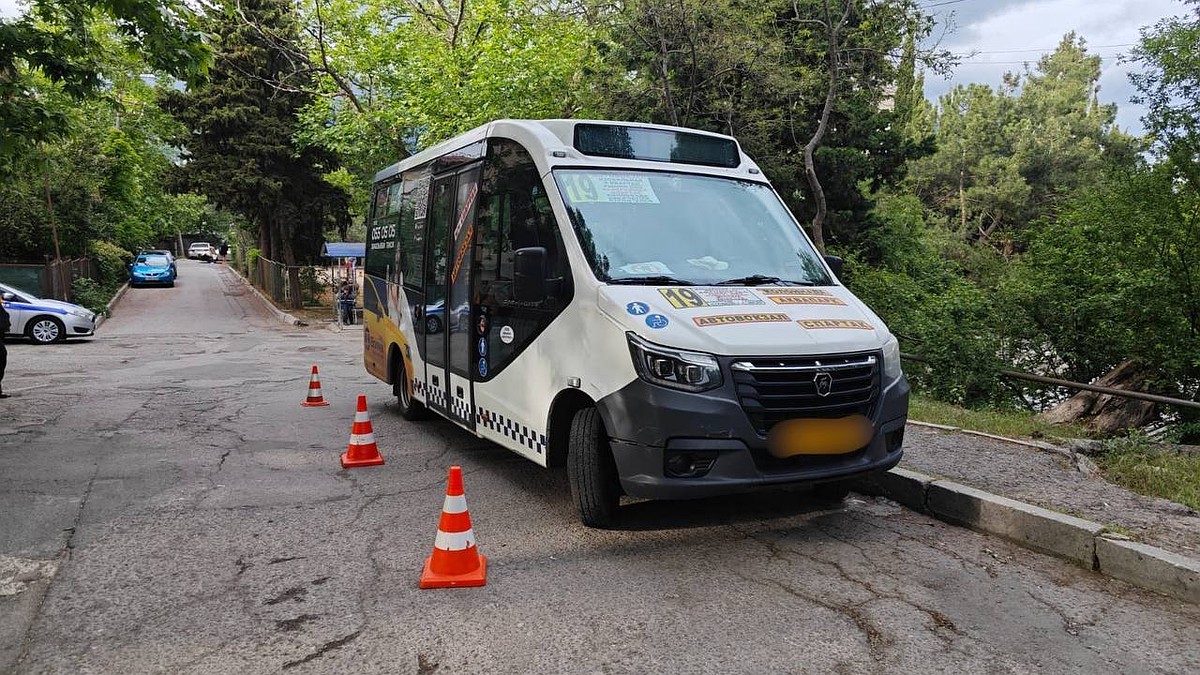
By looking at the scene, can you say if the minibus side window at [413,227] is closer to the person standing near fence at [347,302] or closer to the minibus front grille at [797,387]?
the minibus front grille at [797,387]

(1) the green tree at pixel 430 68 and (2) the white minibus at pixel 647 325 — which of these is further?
(1) the green tree at pixel 430 68

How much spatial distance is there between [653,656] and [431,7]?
74.7ft

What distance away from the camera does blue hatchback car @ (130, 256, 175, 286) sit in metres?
37.0

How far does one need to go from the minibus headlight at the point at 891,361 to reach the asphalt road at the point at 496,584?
1.05 meters

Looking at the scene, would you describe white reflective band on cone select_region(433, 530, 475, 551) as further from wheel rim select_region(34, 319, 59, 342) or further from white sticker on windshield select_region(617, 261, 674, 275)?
wheel rim select_region(34, 319, 59, 342)

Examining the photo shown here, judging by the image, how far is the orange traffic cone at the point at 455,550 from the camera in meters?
4.05

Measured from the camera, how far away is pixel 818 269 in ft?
18.2

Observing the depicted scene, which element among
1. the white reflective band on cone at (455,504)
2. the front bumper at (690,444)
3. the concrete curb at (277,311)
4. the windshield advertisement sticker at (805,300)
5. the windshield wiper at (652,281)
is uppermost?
the windshield wiper at (652,281)

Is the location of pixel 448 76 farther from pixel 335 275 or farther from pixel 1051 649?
pixel 1051 649

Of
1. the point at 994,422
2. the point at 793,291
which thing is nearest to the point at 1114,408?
the point at 994,422

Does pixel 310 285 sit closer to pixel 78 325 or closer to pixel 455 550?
pixel 78 325

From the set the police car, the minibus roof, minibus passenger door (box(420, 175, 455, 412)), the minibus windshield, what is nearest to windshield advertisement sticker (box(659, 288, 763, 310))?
the minibus windshield

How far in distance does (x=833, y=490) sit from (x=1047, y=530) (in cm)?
134

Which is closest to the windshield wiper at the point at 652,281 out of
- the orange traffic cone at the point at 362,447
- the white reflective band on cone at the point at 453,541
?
the white reflective band on cone at the point at 453,541
